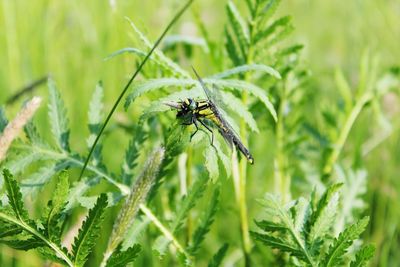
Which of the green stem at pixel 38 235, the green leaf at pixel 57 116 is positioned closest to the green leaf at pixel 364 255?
the green stem at pixel 38 235

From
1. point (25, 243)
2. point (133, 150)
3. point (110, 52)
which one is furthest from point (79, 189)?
point (110, 52)

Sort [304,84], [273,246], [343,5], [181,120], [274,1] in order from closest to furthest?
[273,246] < [181,120] < [274,1] < [304,84] < [343,5]

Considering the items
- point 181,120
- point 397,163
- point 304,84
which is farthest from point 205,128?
point 397,163

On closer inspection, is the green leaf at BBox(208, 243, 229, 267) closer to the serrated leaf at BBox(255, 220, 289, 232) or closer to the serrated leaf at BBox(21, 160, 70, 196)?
the serrated leaf at BBox(255, 220, 289, 232)

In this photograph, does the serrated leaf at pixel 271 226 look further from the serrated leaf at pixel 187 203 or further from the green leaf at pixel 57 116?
the green leaf at pixel 57 116

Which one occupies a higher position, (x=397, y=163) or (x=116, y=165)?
(x=397, y=163)

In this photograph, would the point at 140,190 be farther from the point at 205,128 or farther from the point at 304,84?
the point at 304,84

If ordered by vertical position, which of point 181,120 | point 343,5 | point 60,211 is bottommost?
point 60,211
